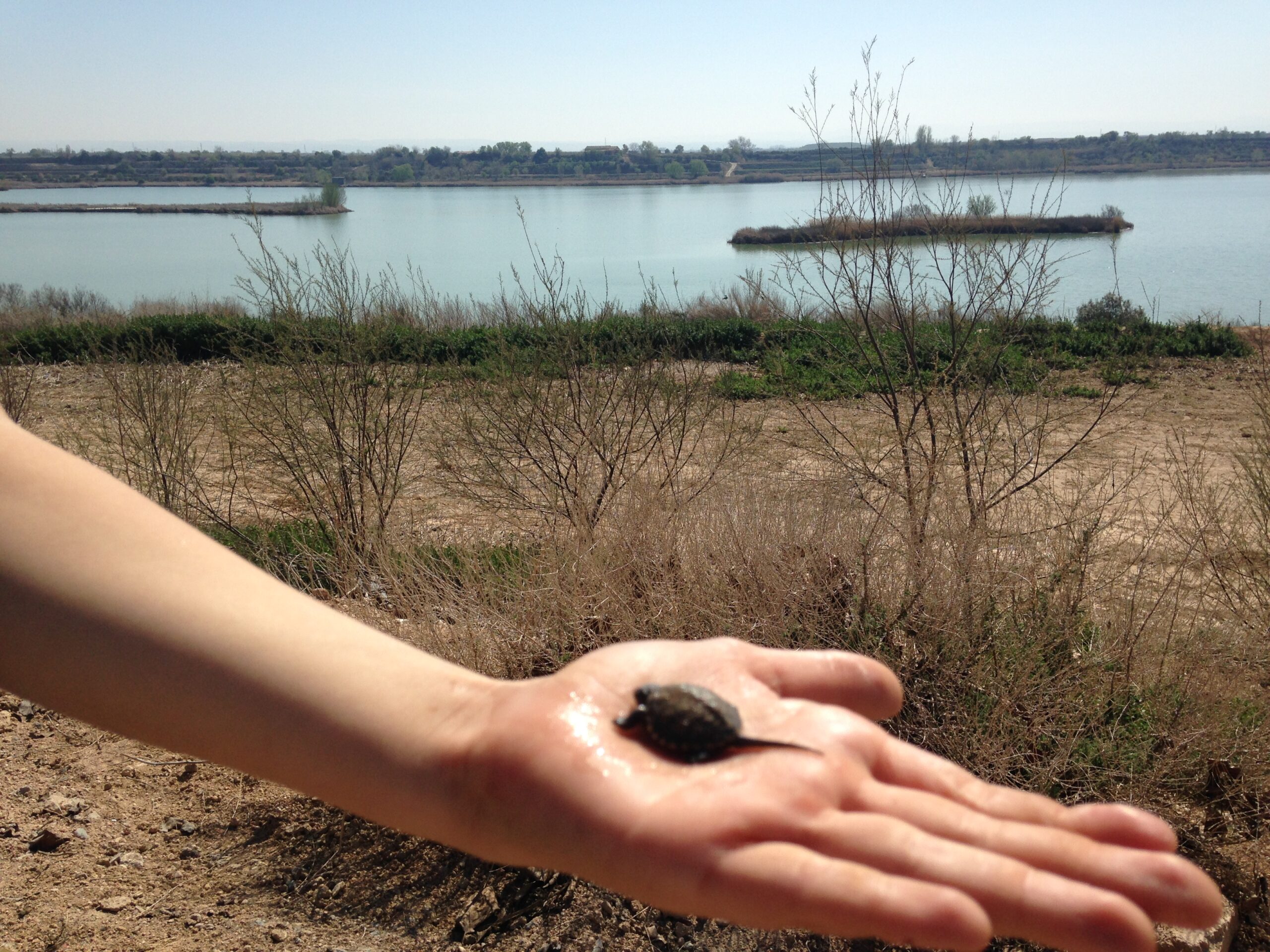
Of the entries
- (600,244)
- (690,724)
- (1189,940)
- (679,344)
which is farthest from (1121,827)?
(600,244)

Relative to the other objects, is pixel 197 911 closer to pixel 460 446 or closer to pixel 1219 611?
pixel 1219 611

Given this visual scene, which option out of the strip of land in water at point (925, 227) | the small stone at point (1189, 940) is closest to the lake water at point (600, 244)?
the strip of land in water at point (925, 227)

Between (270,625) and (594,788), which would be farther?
(270,625)

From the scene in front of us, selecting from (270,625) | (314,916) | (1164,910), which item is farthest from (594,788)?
(314,916)

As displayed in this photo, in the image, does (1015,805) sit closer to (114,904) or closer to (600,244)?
(114,904)

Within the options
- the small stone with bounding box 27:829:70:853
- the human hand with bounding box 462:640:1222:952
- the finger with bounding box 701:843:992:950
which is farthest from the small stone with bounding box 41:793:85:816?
the finger with bounding box 701:843:992:950
